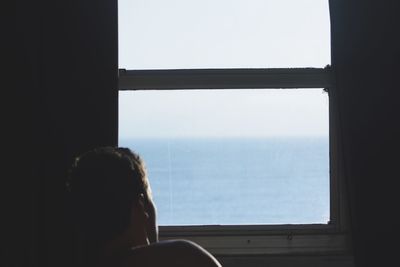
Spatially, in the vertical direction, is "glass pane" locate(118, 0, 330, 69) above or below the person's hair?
above

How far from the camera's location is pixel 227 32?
2.60m

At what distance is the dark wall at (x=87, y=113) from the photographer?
2322 mm

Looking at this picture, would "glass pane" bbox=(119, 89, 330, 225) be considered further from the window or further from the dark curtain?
the dark curtain

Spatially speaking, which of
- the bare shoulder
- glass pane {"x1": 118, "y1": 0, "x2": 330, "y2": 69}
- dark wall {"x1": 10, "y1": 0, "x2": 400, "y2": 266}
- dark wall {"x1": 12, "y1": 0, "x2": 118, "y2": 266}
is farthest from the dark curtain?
the bare shoulder

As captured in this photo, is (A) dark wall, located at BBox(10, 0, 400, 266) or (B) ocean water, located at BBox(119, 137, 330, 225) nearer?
(A) dark wall, located at BBox(10, 0, 400, 266)

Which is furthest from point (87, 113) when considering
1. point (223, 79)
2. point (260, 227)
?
point (260, 227)

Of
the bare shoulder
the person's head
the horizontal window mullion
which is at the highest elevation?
the horizontal window mullion

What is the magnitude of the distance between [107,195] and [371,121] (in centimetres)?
123

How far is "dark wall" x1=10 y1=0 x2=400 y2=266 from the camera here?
232 cm

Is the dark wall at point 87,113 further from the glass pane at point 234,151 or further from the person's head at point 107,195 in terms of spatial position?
the person's head at point 107,195

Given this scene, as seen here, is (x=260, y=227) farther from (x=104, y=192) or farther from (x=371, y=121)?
(x=104, y=192)

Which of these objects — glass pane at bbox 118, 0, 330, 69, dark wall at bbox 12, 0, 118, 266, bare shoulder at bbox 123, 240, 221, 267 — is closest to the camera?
bare shoulder at bbox 123, 240, 221, 267

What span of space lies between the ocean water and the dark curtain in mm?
245

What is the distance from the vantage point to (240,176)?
2637 millimetres
